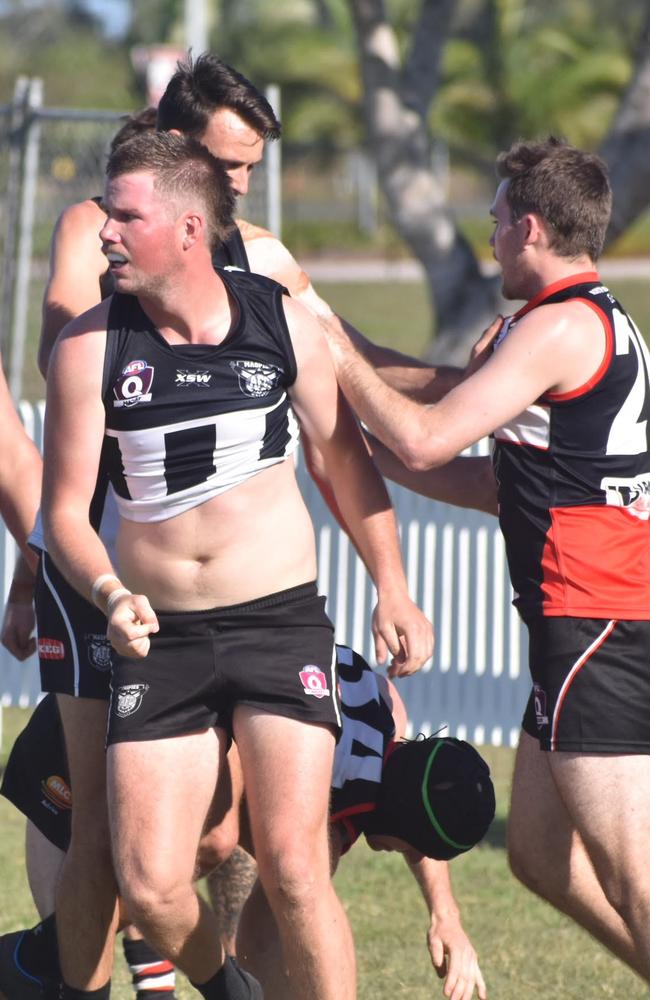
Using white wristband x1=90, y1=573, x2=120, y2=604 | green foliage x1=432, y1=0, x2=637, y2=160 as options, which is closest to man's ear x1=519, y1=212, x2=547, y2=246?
white wristband x1=90, y1=573, x2=120, y2=604

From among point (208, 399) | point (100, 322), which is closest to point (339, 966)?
point (208, 399)

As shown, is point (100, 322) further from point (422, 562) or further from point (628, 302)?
point (628, 302)

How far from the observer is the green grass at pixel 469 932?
498 centimetres

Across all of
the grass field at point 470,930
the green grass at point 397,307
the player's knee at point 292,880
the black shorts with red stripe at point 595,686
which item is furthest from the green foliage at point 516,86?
the player's knee at point 292,880

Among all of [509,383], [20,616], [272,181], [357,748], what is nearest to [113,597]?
[357,748]

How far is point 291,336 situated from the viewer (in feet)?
13.1

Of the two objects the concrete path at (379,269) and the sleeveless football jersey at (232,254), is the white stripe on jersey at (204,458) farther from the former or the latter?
the concrete path at (379,269)

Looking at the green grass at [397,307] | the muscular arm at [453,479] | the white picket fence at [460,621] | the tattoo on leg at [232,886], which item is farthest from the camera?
Result: the green grass at [397,307]

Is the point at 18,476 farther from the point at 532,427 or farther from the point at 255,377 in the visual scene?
the point at 532,427

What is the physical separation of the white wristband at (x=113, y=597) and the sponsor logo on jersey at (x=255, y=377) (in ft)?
2.00

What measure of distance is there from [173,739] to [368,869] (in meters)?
2.58

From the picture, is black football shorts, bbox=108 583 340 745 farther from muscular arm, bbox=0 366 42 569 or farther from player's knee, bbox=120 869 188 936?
muscular arm, bbox=0 366 42 569

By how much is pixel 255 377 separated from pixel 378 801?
3.86ft

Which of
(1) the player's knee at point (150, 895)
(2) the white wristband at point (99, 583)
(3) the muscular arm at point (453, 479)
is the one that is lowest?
(1) the player's knee at point (150, 895)
